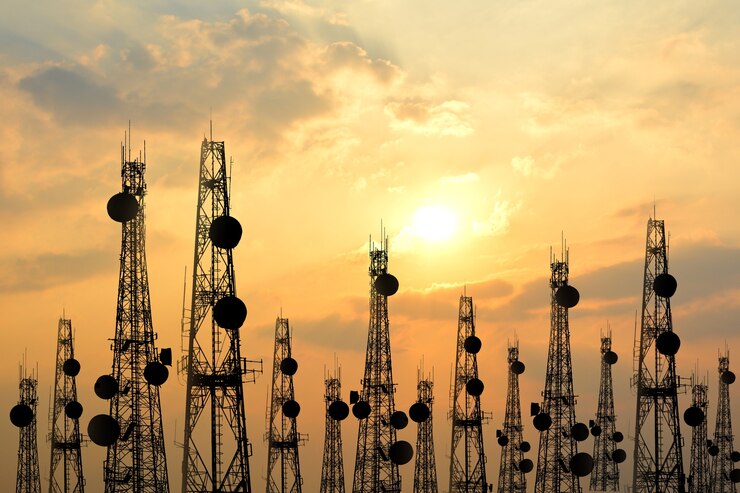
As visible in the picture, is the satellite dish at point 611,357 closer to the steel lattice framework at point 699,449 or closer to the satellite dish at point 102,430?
the steel lattice framework at point 699,449

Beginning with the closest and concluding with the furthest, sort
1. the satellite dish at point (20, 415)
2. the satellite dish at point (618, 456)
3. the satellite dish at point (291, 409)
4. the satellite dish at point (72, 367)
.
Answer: the satellite dish at point (72, 367), the satellite dish at point (20, 415), the satellite dish at point (291, 409), the satellite dish at point (618, 456)

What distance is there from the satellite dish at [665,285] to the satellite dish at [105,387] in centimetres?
3781

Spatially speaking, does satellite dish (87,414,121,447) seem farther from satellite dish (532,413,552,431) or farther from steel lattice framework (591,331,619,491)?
steel lattice framework (591,331,619,491)

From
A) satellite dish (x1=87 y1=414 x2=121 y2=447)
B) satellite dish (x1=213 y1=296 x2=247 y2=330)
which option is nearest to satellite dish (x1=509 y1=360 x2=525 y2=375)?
satellite dish (x1=87 y1=414 x2=121 y2=447)

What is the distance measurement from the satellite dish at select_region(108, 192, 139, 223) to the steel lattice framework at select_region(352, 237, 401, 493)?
965 inches

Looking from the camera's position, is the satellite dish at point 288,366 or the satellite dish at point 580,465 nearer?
the satellite dish at point 580,465

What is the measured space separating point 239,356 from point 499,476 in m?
89.6

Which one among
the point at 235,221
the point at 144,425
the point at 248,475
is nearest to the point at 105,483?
the point at 144,425

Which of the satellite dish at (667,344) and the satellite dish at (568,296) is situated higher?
the satellite dish at (568,296)

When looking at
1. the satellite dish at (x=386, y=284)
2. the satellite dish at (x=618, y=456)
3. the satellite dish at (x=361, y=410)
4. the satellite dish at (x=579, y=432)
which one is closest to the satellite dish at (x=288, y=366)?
the satellite dish at (x=361, y=410)

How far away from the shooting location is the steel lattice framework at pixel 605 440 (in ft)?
→ 462

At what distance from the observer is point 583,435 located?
9162 centimetres

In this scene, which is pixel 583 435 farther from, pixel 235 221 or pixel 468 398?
pixel 235 221

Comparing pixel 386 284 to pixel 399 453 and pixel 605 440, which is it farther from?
pixel 605 440
